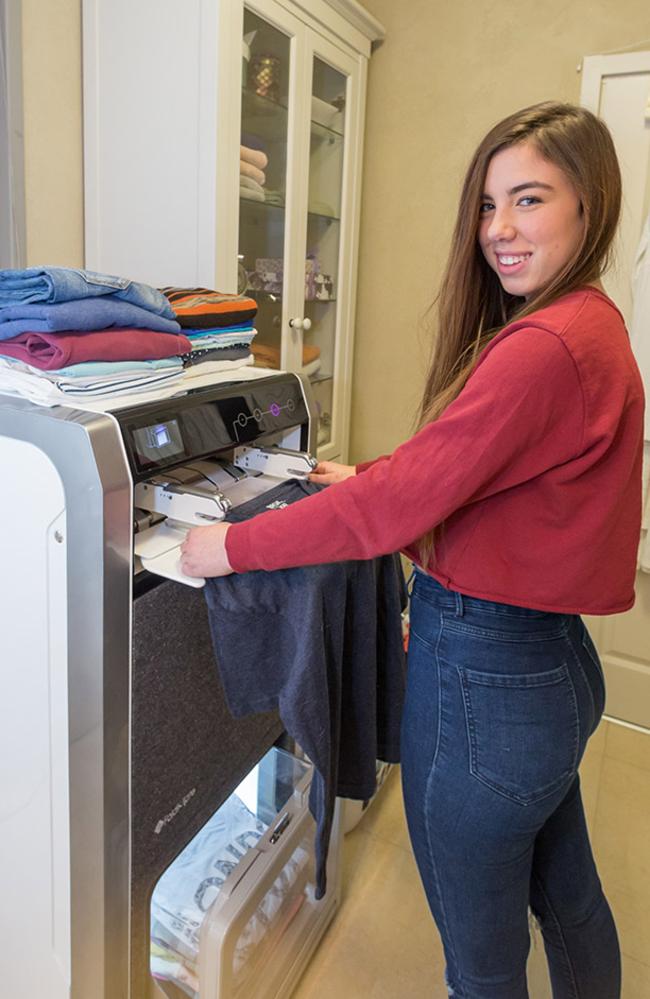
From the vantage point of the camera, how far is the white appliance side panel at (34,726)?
864 mm

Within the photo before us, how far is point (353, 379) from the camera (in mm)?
2461

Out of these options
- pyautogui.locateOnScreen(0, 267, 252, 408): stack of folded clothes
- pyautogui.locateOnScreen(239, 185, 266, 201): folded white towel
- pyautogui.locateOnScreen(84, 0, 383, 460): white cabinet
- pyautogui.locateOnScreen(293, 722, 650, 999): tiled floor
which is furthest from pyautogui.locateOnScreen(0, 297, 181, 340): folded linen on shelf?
pyautogui.locateOnScreen(293, 722, 650, 999): tiled floor

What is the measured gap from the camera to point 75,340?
93cm

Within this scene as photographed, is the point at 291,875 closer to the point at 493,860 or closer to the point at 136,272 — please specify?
the point at 493,860

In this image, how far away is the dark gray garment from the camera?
2.95 feet

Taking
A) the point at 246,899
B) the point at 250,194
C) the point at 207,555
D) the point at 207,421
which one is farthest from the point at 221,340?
the point at 246,899

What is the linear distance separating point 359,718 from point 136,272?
1.09 m

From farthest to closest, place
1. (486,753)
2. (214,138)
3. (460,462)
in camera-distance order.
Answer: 1. (214,138)
2. (486,753)
3. (460,462)

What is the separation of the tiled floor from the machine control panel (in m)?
1.00

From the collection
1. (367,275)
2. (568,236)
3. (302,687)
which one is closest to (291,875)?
(302,687)

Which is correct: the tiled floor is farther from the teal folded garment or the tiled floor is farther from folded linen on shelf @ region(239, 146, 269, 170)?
folded linen on shelf @ region(239, 146, 269, 170)

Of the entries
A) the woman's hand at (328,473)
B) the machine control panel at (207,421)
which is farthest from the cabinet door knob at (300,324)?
the woman's hand at (328,473)

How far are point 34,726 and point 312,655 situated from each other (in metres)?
0.37

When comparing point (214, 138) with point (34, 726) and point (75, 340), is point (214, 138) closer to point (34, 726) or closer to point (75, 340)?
point (75, 340)
